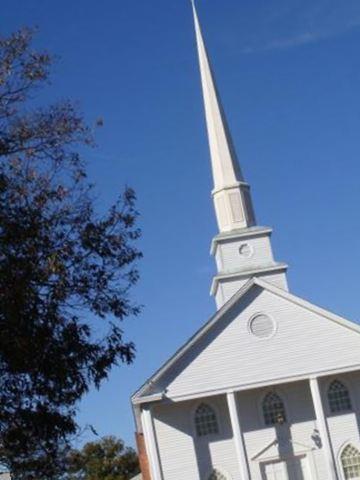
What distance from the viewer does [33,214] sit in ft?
57.8

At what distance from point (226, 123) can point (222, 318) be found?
11783mm

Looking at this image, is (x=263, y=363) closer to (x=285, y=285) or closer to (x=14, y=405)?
(x=285, y=285)

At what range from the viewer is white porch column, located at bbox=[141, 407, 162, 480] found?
34.0 metres

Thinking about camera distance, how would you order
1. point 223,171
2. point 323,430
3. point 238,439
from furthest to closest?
point 223,171 → point 323,430 → point 238,439

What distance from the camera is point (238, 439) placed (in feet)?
112

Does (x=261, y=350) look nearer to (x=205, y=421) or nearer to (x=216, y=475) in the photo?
(x=205, y=421)

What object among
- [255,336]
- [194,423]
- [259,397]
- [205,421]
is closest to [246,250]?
[255,336]

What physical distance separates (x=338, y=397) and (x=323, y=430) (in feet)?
6.61

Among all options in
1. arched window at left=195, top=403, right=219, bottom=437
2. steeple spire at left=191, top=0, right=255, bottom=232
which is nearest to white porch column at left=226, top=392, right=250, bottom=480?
arched window at left=195, top=403, right=219, bottom=437

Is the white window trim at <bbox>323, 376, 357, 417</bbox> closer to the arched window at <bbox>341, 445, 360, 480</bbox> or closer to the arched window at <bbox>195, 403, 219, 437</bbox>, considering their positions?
the arched window at <bbox>341, 445, 360, 480</bbox>

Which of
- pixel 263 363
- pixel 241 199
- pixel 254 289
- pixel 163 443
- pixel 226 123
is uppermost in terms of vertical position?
pixel 226 123

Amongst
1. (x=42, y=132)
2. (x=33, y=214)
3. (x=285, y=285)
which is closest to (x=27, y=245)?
(x=33, y=214)

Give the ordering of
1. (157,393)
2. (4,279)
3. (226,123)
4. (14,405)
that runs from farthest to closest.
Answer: (226,123) < (157,393) < (14,405) < (4,279)

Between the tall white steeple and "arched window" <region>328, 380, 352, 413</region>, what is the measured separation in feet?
17.7
